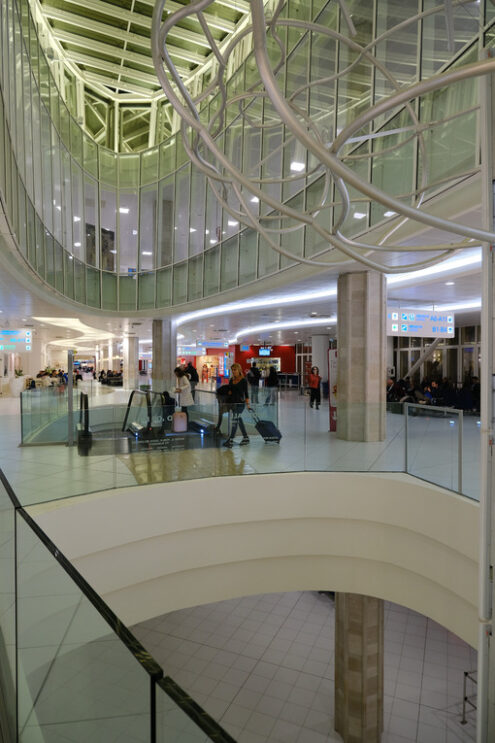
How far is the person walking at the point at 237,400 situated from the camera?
32.7ft

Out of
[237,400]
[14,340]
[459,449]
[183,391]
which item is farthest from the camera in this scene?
[14,340]

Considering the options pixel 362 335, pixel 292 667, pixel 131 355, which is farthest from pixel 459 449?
pixel 131 355

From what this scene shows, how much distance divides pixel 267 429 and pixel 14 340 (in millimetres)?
20323

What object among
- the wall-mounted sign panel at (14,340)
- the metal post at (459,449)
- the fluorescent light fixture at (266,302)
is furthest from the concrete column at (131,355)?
the metal post at (459,449)

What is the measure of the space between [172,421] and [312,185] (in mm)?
7000

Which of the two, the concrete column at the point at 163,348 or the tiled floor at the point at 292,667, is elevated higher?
the concrete column at the point at 163,348

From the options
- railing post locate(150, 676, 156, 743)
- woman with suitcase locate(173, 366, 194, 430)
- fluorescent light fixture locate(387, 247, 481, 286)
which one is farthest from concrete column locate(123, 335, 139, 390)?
railing post locate(150, 676, 156, 743)

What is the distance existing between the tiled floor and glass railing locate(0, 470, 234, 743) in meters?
11.3

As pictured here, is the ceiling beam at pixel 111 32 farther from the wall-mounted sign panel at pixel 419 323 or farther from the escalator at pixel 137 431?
the escalator at pixel 137 431

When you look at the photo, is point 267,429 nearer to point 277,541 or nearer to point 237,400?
point 237,400

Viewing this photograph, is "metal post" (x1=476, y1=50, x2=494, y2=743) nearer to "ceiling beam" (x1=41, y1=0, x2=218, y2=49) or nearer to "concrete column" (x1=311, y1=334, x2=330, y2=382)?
"ceiling beam" (x1=41, y1=0, x2=218, y2=49)

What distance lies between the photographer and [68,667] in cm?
230

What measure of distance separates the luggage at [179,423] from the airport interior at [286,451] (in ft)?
0.26

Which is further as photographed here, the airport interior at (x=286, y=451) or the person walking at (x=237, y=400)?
the person walking at (x=237, y=400)
